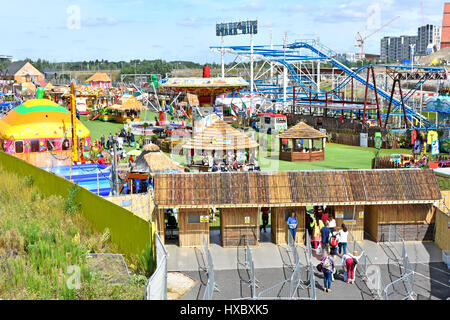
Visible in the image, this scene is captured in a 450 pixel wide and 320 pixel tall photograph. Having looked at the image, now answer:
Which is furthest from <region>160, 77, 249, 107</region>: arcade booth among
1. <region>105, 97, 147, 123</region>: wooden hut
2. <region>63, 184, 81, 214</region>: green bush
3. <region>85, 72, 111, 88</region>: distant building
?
<region>85, 72, 111, 88</region>: distant building

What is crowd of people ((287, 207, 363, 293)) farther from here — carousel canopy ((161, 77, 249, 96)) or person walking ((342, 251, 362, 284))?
carousel canopy ((161, 77, 249, 96))

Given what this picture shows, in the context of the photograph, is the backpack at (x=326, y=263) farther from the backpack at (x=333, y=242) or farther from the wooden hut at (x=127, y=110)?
the wooden hut at (x=127, y=110)

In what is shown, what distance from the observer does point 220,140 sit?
25875 mm

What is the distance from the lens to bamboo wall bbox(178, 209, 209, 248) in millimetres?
14484

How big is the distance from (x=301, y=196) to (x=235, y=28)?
1946 inches

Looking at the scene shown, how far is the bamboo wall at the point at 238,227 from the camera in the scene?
47.8 ft

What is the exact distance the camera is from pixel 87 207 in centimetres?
1537

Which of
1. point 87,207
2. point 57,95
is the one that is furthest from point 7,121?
point 57,95

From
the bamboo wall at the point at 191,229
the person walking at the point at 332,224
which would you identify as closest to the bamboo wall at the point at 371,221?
the person walking at the point at 332,224

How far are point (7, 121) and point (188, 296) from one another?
850 inches

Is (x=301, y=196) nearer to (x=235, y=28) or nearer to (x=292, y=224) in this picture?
(x=292, y=224)

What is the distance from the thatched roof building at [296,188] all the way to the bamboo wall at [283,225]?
0.45m
